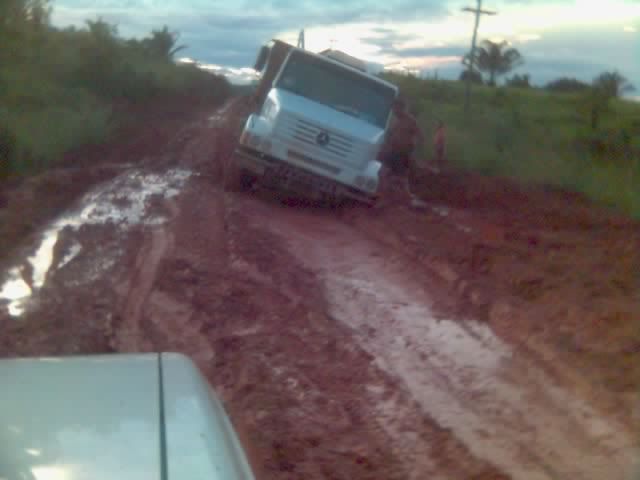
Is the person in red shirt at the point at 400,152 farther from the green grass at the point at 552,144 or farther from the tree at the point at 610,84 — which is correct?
the tree at the point at 610,84

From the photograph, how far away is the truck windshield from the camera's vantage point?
1574 cm

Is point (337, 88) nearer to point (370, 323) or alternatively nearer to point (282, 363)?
point (370, 323)

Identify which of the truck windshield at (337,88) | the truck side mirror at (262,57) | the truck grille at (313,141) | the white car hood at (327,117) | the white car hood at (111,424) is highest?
the truck side mirror at (262,57)

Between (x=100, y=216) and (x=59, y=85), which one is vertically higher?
(x=59, y=85)

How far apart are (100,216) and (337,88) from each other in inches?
199

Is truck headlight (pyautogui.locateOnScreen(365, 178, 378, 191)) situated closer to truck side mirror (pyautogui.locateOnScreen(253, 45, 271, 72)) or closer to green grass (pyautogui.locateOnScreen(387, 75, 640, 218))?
truck side mirror (pyautogui.locateOnScreen(253, 45, 271, 72))

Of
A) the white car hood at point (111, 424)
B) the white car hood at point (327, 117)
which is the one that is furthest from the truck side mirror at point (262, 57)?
the white car hood at point (111, 424)

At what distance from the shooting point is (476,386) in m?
7.29

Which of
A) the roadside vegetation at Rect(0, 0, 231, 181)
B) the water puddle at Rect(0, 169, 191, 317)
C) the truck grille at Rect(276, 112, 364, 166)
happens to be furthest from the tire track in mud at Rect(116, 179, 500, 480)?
the roadside vegetation at Rect(0, 0, 231, 181)

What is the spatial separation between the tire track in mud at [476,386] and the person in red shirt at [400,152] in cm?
874

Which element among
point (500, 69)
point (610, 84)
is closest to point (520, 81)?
point (500, 69)

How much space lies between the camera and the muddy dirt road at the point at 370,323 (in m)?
6.13

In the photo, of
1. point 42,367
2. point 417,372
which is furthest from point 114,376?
point 417,372

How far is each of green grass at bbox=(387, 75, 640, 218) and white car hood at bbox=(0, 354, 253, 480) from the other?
13.8m
